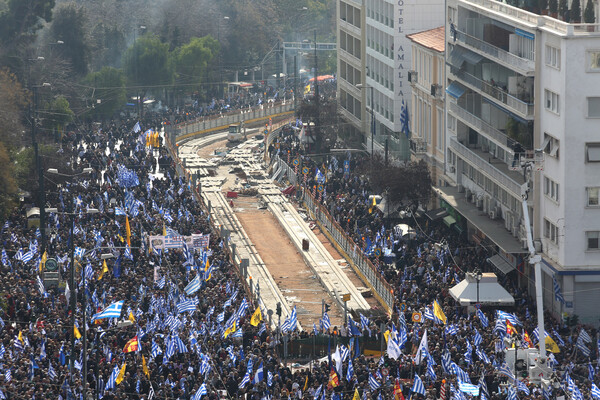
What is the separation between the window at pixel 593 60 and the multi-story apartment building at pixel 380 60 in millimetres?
28277

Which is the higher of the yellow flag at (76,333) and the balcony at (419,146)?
the yellow flag at (76,333)

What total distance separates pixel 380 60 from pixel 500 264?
36.5 meters

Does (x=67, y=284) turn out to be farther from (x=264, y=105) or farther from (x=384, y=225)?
(x=264, y=105)

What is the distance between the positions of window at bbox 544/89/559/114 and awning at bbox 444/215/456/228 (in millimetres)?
15431

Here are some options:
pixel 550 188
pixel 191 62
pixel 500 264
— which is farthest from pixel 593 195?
pixel 191 62

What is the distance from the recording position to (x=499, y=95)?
74125mm

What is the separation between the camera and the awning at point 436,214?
8356cm

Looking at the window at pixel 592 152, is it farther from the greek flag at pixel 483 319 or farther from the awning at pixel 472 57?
the awning at pixel 472 57

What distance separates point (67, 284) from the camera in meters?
65.8

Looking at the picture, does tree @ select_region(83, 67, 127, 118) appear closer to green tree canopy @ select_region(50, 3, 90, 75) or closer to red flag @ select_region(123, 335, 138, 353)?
green tree canopy @ select_region(50, 3, 90, 75)

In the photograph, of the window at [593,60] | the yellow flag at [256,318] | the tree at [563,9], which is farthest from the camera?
the tree at [563,9]

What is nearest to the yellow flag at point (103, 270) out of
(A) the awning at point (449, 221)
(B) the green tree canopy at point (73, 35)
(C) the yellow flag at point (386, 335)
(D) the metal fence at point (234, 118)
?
(C) the yellow flag at point (386, 335)

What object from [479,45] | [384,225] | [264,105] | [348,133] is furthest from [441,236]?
[264,105]

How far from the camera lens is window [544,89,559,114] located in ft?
218
